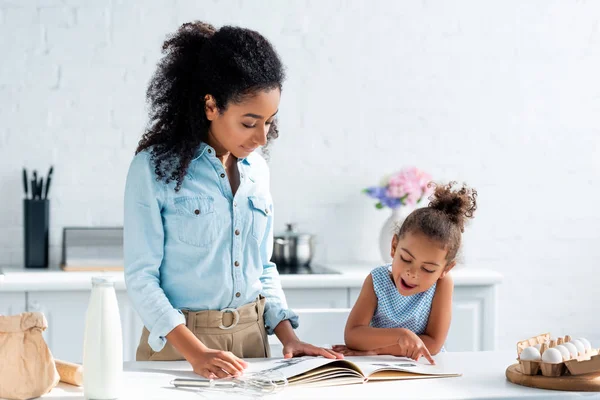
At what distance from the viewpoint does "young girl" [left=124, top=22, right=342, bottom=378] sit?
1807mm

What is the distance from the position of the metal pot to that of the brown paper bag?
6.19 feet

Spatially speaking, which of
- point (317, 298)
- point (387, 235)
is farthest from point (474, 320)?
point (317, 298)

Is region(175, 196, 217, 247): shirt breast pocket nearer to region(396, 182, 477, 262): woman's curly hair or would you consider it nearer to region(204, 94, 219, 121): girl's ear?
region(204, 94, 219, 121): girl's ear

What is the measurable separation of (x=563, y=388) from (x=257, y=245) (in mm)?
741

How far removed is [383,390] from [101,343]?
0.51 m

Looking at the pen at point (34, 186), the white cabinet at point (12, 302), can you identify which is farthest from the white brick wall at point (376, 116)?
the white cabinet at point (12, 302)

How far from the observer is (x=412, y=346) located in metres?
1.87

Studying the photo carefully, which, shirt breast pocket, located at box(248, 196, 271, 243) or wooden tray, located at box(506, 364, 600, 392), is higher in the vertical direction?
shirt breast pocket, located at box(248, 196, 271, 243)

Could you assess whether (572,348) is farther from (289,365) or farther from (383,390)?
(289,365)

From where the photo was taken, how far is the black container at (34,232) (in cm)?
332

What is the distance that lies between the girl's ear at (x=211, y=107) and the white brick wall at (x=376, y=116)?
68.1 inches

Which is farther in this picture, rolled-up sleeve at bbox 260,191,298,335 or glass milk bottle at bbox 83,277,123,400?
rolled-up sleeve at bbox 260,191,298,335

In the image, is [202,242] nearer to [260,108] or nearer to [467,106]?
[260,108]

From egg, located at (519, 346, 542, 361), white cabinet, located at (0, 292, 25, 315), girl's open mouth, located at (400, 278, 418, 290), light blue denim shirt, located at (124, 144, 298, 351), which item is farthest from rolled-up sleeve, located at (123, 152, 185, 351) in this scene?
white cabinet, located at (0, 292, 25, 315)
